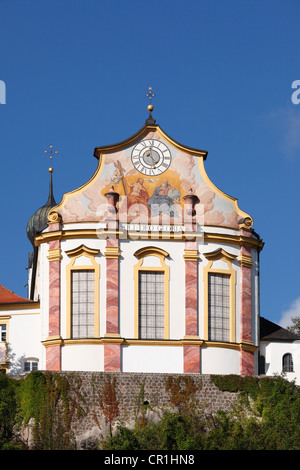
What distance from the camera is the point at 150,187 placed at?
3509 inches

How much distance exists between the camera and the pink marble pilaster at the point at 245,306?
87500 mm

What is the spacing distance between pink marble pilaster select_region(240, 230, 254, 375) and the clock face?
5.65 meters

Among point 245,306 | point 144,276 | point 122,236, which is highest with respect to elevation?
point 122,236

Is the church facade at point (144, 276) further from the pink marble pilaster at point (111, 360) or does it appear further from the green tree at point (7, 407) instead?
the green tree at point (7, 407)

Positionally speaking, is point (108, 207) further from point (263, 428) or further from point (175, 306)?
point (263, 428)

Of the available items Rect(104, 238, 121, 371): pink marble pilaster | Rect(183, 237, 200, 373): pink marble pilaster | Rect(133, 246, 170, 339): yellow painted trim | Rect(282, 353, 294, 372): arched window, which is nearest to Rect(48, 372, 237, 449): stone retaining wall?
Rect(183, 237, 200, 373): pink marble pilaster

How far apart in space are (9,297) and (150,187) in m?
10.3

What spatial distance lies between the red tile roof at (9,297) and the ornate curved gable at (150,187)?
5768 millimetres

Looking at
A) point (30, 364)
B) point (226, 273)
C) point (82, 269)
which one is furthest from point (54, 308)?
point (226, 273)

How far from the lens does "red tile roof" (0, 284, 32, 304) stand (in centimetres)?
9062

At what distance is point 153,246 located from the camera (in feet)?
287

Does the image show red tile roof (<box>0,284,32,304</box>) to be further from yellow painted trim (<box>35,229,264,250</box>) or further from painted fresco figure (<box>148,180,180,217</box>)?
painted fresco figure (<box>148,180,180,217</box>)

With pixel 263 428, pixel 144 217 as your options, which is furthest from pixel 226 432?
pixel 144 217

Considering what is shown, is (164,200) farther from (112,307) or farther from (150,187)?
(112,307)
